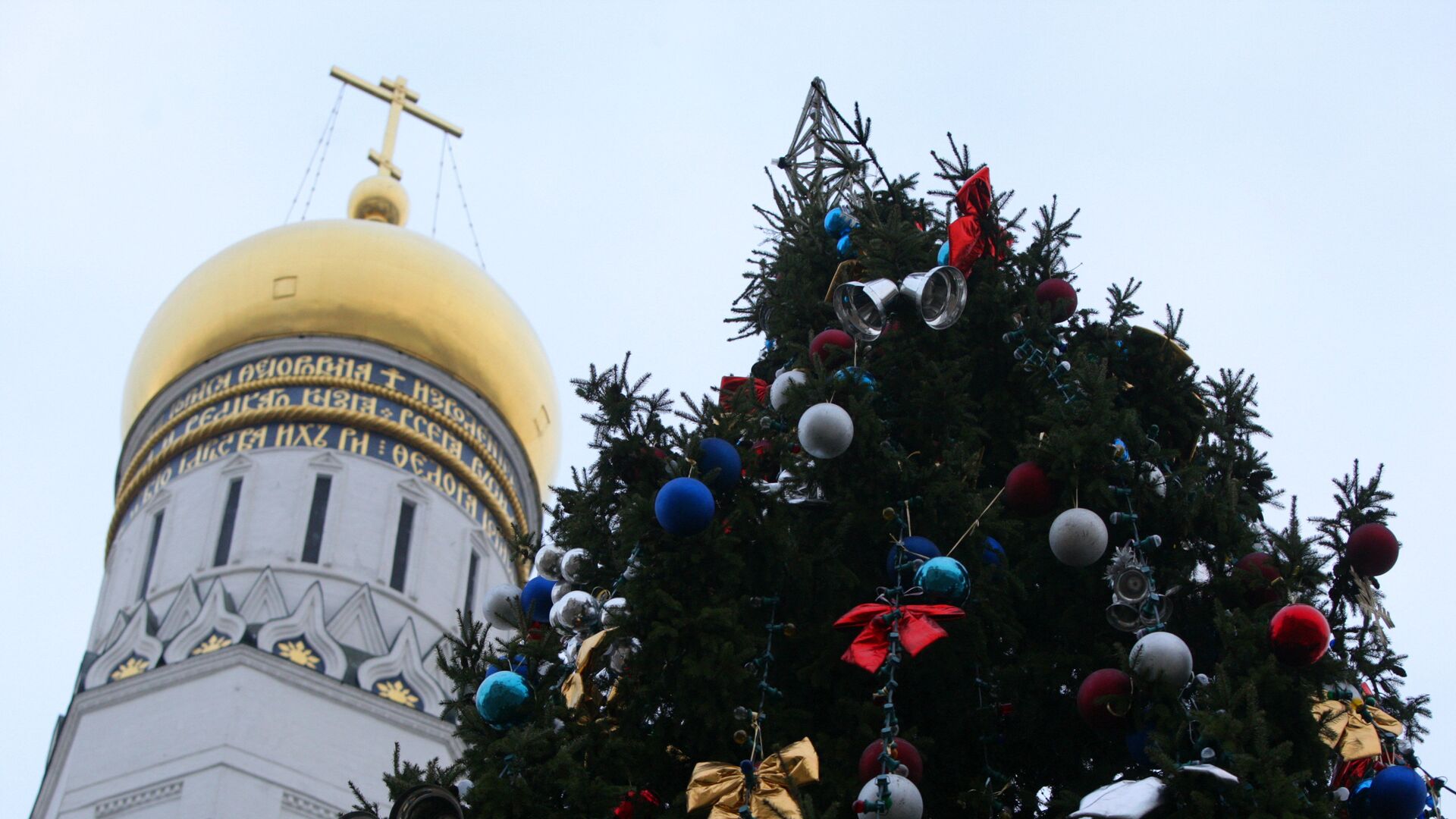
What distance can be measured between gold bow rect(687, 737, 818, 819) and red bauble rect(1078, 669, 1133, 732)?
0.76 metres

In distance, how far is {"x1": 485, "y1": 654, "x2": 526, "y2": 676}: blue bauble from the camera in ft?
19.9

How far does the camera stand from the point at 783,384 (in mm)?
5988

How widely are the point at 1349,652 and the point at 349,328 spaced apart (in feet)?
59.8

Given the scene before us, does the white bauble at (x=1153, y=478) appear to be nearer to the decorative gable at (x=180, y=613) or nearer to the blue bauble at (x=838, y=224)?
the blue bauble at (x=838, y=224)

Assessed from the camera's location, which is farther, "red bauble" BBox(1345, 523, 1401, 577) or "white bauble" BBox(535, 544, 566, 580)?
"white bauble" BBox(535, 544, 566, 580)

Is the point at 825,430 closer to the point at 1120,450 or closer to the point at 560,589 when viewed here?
the point at 1120,450

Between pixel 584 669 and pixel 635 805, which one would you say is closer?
pixel 635 805

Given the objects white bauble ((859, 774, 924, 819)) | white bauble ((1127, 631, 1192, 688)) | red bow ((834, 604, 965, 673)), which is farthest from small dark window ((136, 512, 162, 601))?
white bauble ((1127, 631, 1192, 688))

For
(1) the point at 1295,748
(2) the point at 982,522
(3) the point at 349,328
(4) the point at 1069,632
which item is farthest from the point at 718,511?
(3) the point at 349,328

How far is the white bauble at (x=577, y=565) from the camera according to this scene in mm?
6074

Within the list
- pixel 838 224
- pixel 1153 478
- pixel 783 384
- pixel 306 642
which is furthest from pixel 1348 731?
pixel 306 642

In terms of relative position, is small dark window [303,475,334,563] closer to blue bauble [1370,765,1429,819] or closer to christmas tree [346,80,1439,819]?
christmas tree [346,80,1439,819]

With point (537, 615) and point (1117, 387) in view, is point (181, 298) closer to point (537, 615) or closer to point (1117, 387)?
point (537, 615)

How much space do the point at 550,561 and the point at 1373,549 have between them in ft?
8.58
